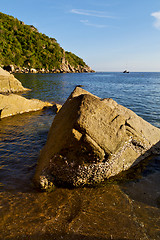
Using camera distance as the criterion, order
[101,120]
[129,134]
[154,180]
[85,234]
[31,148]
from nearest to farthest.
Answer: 1. [85,234]
2. [101,120]
3. [154,180]
4. [129,134]
5. [31,148]

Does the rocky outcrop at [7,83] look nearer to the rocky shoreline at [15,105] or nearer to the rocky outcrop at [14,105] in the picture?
the rocky shoreline at [15,105]

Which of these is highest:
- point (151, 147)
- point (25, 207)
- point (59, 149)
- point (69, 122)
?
point (69, 122)

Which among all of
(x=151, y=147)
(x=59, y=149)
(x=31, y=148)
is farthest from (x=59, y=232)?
(x=151, y=147)

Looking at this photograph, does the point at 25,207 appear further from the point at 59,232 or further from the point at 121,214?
the point at 121,214

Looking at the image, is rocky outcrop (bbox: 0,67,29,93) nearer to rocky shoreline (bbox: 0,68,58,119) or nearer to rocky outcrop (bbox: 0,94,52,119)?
rocky shoreline (bbox: 0,68,58,119)

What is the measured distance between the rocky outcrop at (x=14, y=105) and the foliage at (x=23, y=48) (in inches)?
2756

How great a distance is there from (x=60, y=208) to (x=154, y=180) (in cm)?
304

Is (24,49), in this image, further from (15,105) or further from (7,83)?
(15,105)

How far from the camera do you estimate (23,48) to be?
9225cm

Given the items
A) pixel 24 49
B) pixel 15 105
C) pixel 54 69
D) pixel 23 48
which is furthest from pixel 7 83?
pixel 54 69

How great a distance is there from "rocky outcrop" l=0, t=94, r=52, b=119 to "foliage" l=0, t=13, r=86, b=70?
230 ft

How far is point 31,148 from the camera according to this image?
683cm

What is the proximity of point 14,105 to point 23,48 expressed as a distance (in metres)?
94.1

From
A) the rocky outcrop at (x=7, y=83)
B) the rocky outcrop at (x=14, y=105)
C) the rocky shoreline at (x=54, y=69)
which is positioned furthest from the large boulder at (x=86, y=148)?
the rocky shoreline at (x=54, y=69)
